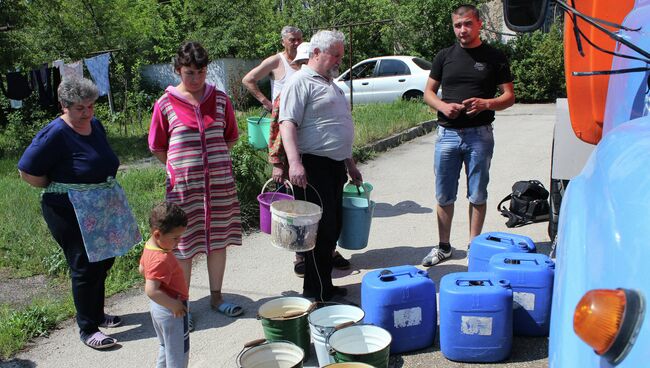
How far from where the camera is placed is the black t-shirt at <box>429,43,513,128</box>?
15.6ft

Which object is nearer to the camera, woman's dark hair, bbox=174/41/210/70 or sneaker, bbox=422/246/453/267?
woman's dark hair, bbox=174/41/210/70

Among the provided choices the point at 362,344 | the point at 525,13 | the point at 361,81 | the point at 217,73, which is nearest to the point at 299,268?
the point at 362,344

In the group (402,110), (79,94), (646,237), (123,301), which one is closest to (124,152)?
(402,110)

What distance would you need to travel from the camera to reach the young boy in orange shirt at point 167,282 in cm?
302

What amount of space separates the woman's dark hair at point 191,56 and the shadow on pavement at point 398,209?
134 inches

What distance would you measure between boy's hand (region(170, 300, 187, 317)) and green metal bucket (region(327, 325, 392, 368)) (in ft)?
2.67

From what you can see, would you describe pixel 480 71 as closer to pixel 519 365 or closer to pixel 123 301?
pixel 519 365

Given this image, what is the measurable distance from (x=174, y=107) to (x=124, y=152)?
24.8 feet

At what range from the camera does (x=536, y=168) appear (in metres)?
8.77

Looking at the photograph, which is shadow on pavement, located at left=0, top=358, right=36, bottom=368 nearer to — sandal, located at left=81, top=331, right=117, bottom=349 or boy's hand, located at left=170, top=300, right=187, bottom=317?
sandal, located at left=81, top=331, right=117, bottom=349

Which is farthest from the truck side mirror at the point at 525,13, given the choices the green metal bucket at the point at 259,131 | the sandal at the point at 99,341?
the green metal bucket at the point at 259,131

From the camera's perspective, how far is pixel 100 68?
11.6 metres

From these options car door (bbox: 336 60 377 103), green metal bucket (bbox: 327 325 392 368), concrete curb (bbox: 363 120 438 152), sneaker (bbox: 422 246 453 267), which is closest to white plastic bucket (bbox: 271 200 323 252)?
green metal bucket (bbox: 327 325 392 368)

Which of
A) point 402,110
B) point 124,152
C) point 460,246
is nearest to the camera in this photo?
point 460,246
